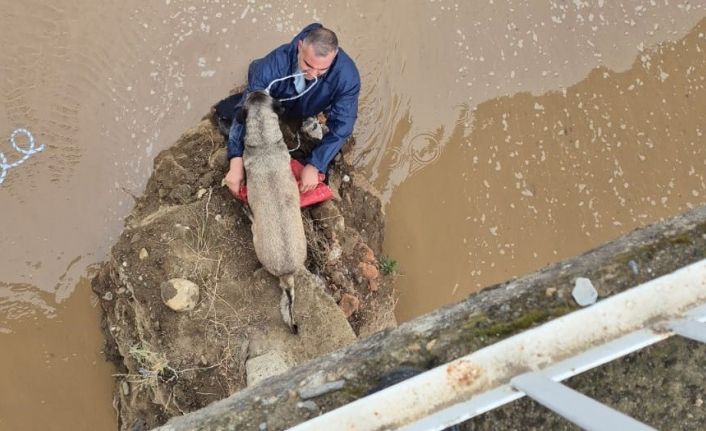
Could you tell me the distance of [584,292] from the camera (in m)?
2.50

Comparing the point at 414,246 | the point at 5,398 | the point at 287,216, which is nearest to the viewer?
the point at 287,216

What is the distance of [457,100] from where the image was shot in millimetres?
5121

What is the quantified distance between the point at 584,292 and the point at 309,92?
2.37m

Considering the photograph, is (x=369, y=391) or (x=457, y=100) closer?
(x=369, y=391)

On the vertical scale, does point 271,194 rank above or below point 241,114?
below

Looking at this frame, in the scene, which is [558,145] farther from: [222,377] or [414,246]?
[222,377]

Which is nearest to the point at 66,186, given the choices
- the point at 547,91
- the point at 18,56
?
the point at 18,56

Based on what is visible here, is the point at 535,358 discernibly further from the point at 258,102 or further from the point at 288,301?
the point at 258,102

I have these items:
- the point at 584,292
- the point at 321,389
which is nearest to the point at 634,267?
the point at 584,292

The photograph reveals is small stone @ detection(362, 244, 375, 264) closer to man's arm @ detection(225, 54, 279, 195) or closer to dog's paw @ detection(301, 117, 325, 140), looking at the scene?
dog's paw @ detection(301, 117, 325, 140)

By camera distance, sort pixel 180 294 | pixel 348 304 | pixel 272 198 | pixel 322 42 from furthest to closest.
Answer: pixel 348 304 < pixel 180 294 < pixel 272 198 < pixel 322 42

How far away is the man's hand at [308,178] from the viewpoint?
13.6 ft

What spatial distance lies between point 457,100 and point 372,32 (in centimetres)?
92

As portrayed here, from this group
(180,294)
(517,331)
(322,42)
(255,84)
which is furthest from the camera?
(255,84)
